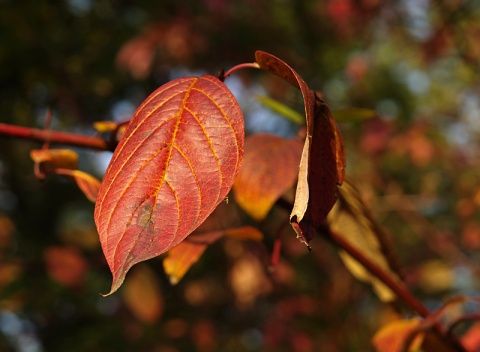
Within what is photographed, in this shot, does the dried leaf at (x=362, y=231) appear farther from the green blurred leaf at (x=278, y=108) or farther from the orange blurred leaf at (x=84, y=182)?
the orange blurred leaf at (x=84, y=182)

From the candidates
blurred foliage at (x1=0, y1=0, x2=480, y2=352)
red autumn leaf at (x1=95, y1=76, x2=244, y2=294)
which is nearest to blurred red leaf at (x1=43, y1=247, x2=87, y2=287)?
blurred foliage at (x1=0, y1=0, x2=480, y2=352)

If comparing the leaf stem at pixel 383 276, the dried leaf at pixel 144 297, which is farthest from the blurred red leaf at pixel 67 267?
the leaf stem at pixel 383 276

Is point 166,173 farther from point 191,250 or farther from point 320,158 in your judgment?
point 191,250

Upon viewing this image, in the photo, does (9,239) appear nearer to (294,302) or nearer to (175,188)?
(294,302)

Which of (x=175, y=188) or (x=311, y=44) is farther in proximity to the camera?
(x=311, y=44)

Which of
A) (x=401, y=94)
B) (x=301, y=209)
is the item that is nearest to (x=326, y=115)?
(x=301, y=209)

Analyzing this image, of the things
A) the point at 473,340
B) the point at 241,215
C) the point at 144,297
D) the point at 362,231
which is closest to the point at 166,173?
the point at 362,231
